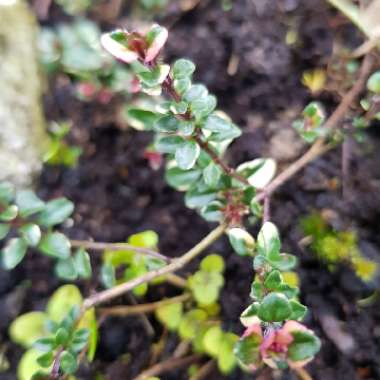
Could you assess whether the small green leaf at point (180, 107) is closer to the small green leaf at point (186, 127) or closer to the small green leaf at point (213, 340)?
the small green leaf at point (186, 127)

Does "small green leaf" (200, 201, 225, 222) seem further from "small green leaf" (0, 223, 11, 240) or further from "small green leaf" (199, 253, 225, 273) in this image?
"small green leaf" (0, 223, 11, 240)

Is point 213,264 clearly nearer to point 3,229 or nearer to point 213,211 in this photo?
point 213,211

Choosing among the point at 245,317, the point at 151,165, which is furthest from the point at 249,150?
the point at 245,317

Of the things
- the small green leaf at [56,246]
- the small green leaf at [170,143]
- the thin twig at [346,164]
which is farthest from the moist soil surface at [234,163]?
the small green leaf at [170,143]

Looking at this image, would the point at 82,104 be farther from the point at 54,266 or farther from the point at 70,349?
the point at 70,349

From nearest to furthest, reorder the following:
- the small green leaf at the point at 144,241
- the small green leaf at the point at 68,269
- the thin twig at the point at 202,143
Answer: the thin twig at the point at 202,143
the small green leaf at the point at 68,269
the small green leaf at the point at 144,241
